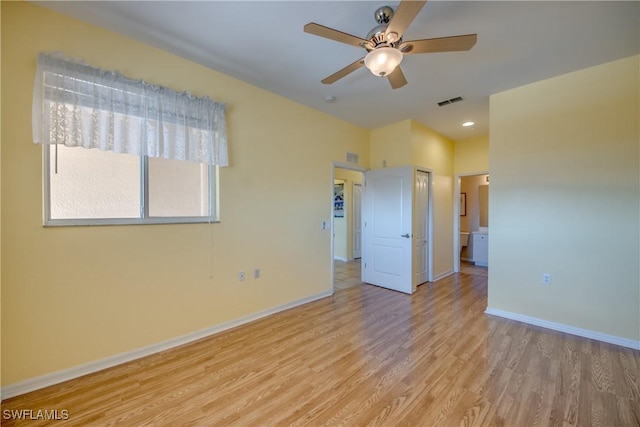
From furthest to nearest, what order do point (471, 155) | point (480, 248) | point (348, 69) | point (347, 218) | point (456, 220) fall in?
point (347, 218), point (480, 248), point (456, 220), point (471, 155), point (348, 69)

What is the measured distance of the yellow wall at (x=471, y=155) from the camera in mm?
4867

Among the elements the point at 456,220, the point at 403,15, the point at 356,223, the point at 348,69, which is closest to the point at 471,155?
the point at 456,220

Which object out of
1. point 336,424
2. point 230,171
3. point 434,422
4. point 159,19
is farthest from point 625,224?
point 159,19

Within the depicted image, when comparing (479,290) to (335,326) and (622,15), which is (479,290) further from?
(622,15)

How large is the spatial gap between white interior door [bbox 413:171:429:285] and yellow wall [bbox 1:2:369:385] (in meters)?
1.64

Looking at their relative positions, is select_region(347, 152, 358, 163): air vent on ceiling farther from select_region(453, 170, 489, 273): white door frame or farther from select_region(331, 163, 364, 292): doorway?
select_region(453, 170, 489, 273): white door frame

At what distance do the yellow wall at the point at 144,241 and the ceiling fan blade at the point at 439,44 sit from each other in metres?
1.91

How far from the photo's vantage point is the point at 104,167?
2.21m

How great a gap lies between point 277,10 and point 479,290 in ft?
15.2

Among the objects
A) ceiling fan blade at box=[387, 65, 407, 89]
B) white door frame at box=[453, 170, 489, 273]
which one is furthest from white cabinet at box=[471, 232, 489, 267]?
ceiling fan blade at box=[387, 65, 407, 89]

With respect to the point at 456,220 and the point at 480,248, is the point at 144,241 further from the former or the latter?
the point at 480,248

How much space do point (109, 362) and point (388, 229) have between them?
12.3 feet

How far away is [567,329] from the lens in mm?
2803

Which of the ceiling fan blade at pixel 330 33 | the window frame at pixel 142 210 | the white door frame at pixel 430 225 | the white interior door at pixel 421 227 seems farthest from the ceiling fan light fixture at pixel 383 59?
the white door frame at pixel 430 225
